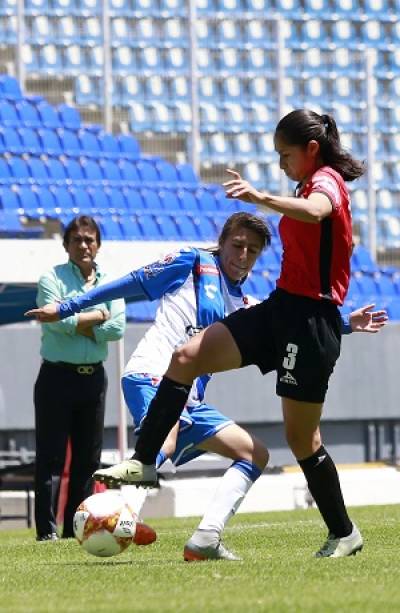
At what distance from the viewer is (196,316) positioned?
6891mm

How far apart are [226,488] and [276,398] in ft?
47.9

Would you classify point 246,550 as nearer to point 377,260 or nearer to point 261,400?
point 261,400

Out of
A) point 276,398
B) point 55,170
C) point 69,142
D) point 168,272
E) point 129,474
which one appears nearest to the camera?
point 129,474

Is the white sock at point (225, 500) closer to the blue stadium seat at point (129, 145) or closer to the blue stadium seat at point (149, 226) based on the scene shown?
the blue stadium seat at point (149, 226)

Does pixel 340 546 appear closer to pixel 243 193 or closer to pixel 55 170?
pixel 243 193

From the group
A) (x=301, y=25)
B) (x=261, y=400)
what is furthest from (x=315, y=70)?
(x=261, y=400)

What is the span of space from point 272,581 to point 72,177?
59.9 feet

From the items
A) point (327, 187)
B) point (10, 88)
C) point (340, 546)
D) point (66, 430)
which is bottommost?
point (340, 546)

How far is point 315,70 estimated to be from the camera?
1058 inches

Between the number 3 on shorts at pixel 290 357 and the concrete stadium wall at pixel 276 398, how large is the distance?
41.5 feet

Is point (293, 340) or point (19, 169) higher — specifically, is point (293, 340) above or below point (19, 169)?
below

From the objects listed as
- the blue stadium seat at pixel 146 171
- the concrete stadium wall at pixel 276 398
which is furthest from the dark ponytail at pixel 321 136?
the blue stadium seat at pixel 146 171

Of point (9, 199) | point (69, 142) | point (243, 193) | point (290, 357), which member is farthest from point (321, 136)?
point (69, 142)

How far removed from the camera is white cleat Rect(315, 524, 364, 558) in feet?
19.7
